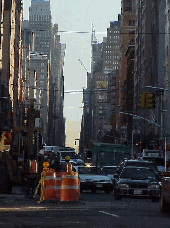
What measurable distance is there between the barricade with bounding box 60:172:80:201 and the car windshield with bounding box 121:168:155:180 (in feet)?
20.2

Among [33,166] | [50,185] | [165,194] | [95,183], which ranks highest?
[33,166]

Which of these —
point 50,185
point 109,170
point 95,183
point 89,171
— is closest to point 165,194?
point 50,185

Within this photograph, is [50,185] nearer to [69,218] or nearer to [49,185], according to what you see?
[49,185]

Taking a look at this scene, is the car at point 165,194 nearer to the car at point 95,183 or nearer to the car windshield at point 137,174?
the car windshield at point 137,174

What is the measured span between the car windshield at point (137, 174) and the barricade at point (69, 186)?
6143 millimetres

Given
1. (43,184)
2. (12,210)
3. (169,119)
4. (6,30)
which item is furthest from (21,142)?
(6,30)

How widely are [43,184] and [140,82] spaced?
12139cm

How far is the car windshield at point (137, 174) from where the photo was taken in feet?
106

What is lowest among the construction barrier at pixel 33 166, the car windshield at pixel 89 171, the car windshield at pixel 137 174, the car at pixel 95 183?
the car at pixel 95 183

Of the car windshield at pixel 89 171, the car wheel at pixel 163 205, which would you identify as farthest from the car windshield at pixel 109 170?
the car wheel at pixel 163 205

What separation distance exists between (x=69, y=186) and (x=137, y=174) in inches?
283

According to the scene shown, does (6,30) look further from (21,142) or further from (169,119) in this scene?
(21,142)

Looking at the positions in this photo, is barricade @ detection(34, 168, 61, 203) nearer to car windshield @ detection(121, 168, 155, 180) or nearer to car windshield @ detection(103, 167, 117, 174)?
car windshield @ detection(121, 168, 155, 180)

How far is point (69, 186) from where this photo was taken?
26188 mm
